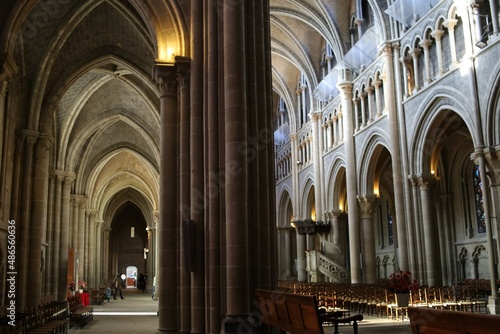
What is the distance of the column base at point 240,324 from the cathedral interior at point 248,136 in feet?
0.18

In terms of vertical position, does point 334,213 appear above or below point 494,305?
above

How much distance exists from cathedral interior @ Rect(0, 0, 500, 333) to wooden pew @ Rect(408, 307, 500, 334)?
5282mm

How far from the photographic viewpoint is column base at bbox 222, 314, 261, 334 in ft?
30.1

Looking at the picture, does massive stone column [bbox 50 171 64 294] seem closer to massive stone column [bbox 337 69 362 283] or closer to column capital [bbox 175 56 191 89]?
massive stone column [bbox 337 69 362 283]

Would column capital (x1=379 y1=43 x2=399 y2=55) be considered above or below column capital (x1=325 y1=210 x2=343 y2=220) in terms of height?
above

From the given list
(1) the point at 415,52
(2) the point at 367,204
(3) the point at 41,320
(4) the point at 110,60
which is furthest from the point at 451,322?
(2) the point at 367,204

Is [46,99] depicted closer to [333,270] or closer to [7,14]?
[7,14]

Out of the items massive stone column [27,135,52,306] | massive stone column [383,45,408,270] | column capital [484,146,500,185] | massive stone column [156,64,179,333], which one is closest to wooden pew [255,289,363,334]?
massive stone column [156,64,179,333]

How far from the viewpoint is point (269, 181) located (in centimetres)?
1073

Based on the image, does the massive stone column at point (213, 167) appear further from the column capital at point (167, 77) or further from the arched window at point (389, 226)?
the arched window at point (389, 226)

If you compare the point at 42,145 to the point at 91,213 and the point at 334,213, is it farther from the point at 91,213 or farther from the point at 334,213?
the point at 91,213

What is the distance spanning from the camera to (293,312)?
6.82 meters

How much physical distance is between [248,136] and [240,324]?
3.55 metres

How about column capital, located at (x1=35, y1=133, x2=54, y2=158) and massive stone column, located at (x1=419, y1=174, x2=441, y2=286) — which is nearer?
massive stone column, located at (x1=419, y1=174, x2=441, y2=286)
